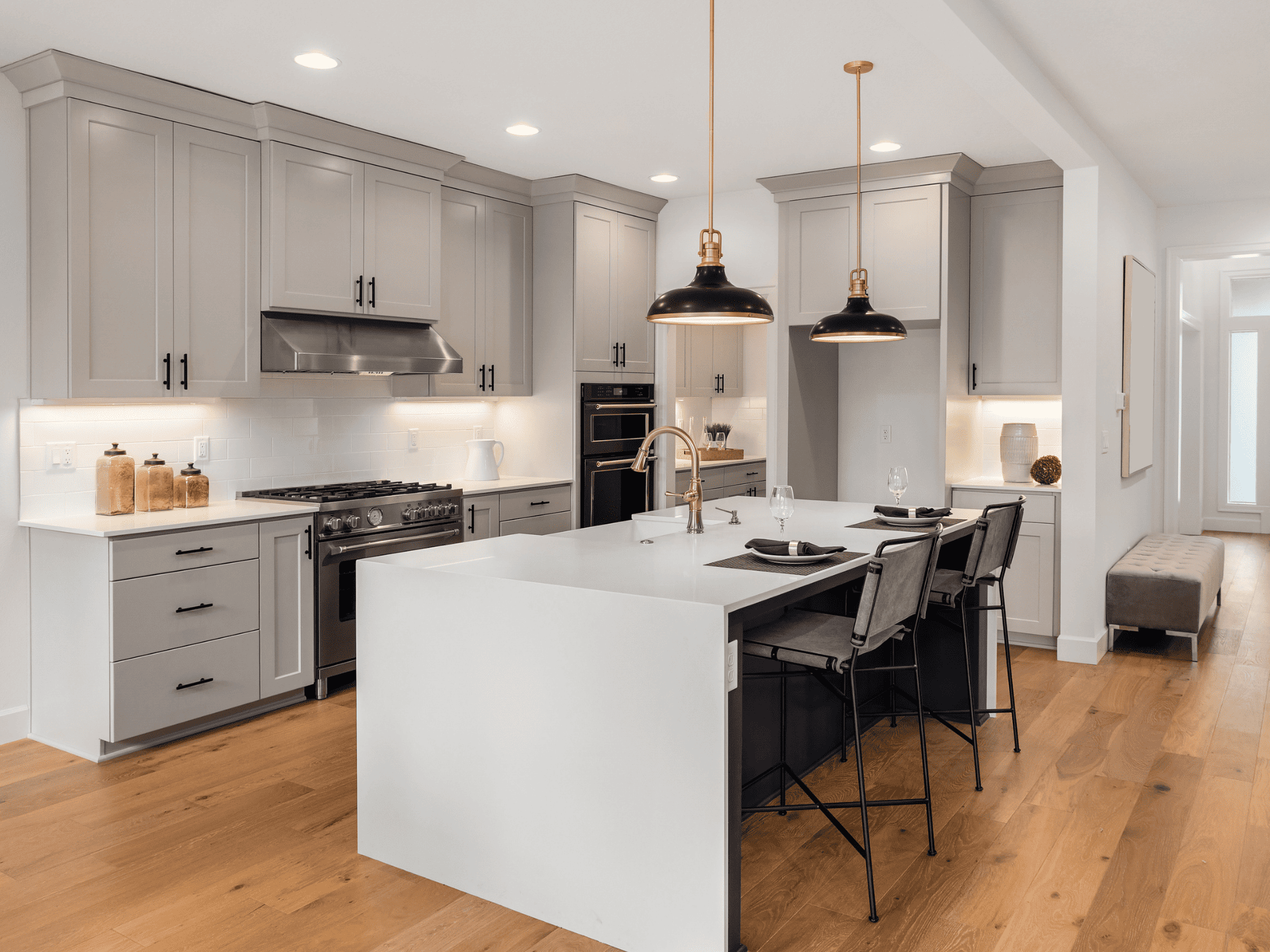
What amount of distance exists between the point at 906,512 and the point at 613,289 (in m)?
2.85

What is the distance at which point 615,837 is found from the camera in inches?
92.3

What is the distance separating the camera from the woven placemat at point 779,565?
2621 mm

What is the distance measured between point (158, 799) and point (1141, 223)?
5.95 meters

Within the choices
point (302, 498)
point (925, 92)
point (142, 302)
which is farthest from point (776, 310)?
point (142, 302)

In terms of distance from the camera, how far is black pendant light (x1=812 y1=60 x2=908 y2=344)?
3818mm

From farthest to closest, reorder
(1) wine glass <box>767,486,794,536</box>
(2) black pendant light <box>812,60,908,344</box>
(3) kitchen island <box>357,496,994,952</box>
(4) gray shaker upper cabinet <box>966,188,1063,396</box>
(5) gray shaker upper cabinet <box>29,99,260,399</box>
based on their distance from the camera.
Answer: (4) gray shaker upper cabinet <box>966,188,1063,396</box>
(2) black pendant light <box>812,60,908,344</box>
(5) gray shaker upper cabinet <box>29,99,260,399</box>
(1) wine glass <box>767,486,794,536</box>
(3) kitchen island <box>357,496,994,952</box>

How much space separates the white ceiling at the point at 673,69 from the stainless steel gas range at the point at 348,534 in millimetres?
1716

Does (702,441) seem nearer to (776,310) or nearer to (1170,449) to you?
(776,310)

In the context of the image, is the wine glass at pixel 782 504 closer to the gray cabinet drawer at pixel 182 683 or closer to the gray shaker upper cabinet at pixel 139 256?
the gray cabinet drawer at pixel 182 683

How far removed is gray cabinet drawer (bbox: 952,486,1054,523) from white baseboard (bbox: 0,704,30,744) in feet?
14.2

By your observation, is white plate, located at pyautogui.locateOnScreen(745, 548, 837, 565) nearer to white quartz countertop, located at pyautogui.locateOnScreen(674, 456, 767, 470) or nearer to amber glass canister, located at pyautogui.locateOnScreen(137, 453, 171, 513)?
amber glass canister, located at pyautogui.locateOnScreen(137, 453, 171, 513)

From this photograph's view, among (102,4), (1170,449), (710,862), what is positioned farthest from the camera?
(1170,449)

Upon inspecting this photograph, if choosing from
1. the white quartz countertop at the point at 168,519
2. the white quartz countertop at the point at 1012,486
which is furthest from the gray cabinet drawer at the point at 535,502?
the white quartz countertop at the point at 1012,486

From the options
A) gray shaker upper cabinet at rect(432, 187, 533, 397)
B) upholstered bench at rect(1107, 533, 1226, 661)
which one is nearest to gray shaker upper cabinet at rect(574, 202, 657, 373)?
gray shaker upper cabinet at rect(432, 187, 533, 397)
